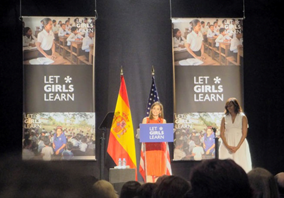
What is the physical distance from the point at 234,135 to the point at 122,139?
6.09 ft

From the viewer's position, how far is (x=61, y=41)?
820cm

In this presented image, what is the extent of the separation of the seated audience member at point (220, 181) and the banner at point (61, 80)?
680 cm

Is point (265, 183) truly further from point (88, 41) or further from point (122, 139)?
point (88, 41)

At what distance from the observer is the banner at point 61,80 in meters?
8.06

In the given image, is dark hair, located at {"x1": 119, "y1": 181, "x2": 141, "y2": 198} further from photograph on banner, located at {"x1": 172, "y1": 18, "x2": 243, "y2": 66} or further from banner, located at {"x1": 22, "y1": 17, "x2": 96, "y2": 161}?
photograph on banner, located at {"x1": 172, "y1": 18, "x2": 243, "y2": 66}

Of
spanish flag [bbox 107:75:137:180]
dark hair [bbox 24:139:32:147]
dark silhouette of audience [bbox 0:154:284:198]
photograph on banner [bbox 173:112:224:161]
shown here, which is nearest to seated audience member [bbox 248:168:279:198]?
dark silhouette of audience [bbox 0:154:284:198]

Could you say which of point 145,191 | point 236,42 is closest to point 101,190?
point 145,191

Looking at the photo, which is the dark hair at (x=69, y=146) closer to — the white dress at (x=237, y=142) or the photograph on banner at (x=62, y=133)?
the photograph on banner at (x=62, y=133)

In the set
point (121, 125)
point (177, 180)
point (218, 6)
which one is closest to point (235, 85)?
point (218, 6)

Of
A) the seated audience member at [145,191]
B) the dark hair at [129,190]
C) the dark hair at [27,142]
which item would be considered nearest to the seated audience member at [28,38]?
the dark hair at [27,142]

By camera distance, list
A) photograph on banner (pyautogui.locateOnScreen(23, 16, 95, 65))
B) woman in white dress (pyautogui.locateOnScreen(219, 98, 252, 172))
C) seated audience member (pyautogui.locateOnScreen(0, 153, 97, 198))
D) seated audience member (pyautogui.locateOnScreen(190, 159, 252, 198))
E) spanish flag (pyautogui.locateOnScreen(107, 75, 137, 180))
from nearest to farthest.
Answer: seated audience member (pyautogui.locateOnScreen(0, 153, 97, 198))
seated audience member (pyautogui.locateOnScreen(190, 159, 252, 198))
woman in white dress (pyautogui.locateOnScreen(219, 98, 252, 172))
spanish flag (pyautogui.locateOnScreen(107, 75, 137, 180))
photograph on banner (pyautogui.locateOnScreen(23, 16, 95, 65))

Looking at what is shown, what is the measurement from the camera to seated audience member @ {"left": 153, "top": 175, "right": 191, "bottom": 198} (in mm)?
1780

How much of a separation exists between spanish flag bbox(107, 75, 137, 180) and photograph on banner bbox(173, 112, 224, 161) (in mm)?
798

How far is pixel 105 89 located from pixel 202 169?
7.19m
